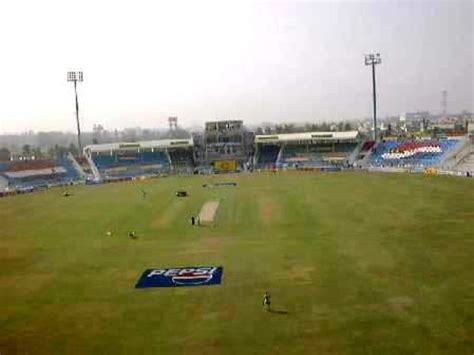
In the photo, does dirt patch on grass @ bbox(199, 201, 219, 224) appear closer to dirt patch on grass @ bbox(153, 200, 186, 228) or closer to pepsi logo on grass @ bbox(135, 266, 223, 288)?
dirt patch on grass @ bbox(153, 200, 186, 228)

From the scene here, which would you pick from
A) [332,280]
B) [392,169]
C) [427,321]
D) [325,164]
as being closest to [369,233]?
[332,280]

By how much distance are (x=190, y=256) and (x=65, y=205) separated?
31739 millimetres

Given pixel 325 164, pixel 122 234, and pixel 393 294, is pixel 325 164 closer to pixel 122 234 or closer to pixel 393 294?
pixel 122 234

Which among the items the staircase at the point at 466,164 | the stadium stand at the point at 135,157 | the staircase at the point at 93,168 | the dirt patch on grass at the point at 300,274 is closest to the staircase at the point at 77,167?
the staircase at the point at 93,168

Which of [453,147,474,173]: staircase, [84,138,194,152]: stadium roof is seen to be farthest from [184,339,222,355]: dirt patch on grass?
[84,138,194,152]: stadium roof

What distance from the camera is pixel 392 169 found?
8694cm

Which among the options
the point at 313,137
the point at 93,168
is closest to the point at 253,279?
the point at 93,168

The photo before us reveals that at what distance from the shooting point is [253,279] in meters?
27.5

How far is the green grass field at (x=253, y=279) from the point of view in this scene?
2022cm

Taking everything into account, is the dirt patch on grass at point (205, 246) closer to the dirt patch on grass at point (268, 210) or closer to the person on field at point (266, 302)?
the dirt patch on grass at point (268, 210)

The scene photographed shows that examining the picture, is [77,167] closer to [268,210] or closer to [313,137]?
[313,137]

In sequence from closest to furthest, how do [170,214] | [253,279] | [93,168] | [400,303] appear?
1. [400,303]
2. [253,279]
3. [170,214]
4. [93,168]

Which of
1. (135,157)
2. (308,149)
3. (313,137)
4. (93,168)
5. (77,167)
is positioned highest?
(313,137)

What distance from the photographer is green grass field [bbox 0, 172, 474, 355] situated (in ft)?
66.3
